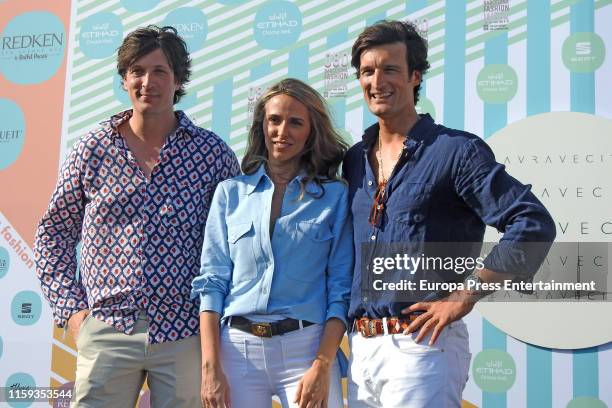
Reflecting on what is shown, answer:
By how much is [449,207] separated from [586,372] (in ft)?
5.12

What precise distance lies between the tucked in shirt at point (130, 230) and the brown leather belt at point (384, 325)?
55 cm

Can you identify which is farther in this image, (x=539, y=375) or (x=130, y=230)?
(x=539, y=375)

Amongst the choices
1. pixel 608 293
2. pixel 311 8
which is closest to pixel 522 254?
pixel 608 293

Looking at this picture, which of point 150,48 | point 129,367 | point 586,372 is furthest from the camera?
point 586,372

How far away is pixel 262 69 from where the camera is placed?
3.39 metres

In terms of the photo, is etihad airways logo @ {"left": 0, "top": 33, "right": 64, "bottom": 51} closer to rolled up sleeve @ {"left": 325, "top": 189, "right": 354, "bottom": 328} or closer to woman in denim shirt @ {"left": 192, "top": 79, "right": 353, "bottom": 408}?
woman in denim shirt @ {"left": 192, "top": 79, "right": 353, "bottom": 408}

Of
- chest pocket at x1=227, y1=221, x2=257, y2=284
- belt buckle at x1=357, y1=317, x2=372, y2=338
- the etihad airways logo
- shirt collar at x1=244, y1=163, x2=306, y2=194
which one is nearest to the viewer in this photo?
belt buckle at x1=357, y1=317, x2=372, y2=338

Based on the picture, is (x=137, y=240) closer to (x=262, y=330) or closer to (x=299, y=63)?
(x=262, y=330)

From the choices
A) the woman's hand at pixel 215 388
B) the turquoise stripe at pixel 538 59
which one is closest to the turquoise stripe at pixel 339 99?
the turquoise stripe at pixel 538 59

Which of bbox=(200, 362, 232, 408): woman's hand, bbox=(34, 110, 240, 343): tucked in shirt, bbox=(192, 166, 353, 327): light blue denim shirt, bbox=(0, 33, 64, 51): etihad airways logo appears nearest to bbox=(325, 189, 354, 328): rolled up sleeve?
bbox=(192, 166, 353, 327): light blue denim shirt

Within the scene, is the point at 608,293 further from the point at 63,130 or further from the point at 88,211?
the point at 63,130

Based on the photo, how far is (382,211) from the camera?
1788 mm

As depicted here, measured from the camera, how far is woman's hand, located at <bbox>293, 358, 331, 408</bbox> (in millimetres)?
1724

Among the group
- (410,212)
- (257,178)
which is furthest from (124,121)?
(410,212)
